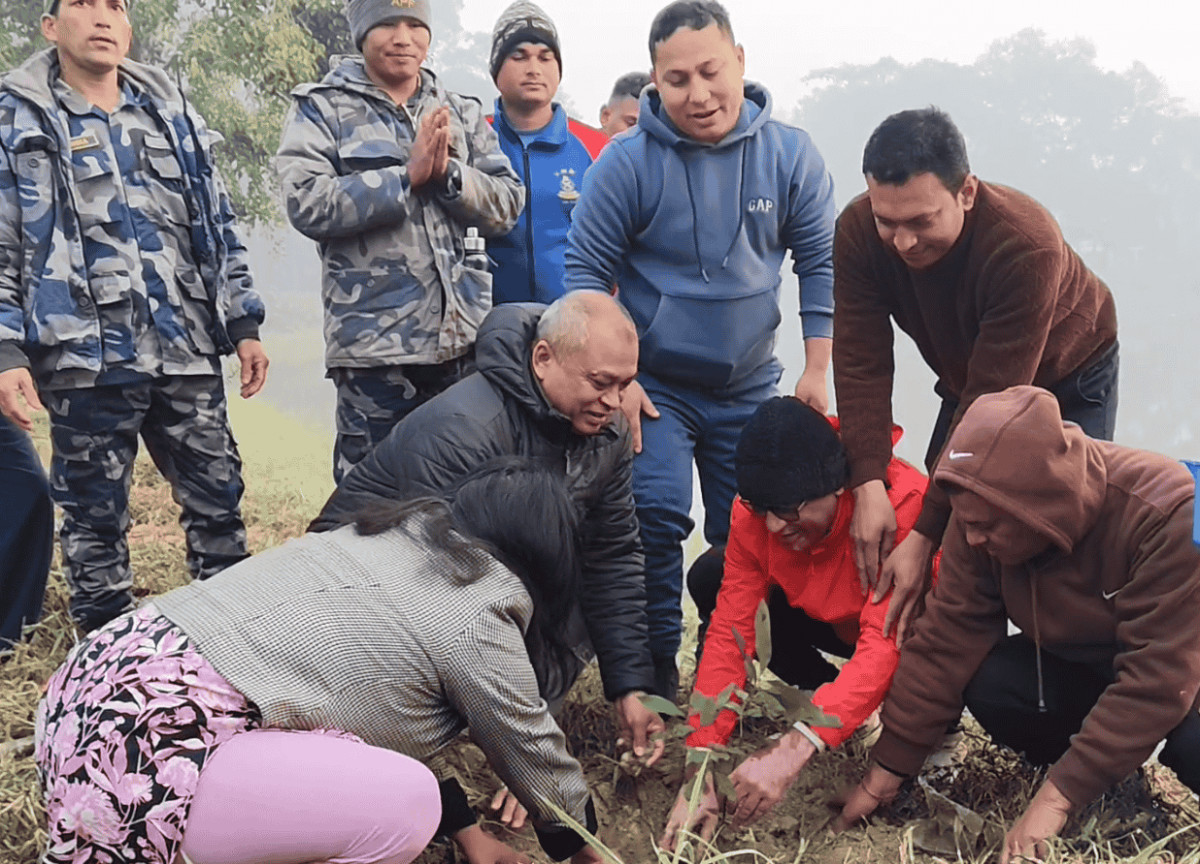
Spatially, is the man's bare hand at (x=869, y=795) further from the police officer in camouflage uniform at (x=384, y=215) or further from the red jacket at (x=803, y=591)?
the police officer in camouflage uniform at (x=384, y=215)

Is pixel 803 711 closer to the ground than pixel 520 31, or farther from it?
closer to the ground

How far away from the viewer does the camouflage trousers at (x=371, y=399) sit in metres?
3.30

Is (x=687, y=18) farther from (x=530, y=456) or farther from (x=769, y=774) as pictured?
(x=769, y=774)

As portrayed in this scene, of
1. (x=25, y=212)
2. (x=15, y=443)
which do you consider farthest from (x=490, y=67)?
(x=15, y=443)

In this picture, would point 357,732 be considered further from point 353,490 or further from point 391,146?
point 391,146

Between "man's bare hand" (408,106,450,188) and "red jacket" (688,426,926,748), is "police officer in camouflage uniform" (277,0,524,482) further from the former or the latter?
"red jacket" (688,426,926,748)

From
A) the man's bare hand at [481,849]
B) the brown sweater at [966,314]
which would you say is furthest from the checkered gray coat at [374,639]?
the brown sweater at [966,314]

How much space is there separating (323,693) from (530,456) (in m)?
0.77

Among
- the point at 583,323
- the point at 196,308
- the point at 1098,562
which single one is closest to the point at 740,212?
the point at 583,323

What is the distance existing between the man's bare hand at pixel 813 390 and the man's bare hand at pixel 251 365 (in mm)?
1711

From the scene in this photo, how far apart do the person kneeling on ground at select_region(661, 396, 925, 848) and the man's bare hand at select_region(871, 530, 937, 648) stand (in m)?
0.03

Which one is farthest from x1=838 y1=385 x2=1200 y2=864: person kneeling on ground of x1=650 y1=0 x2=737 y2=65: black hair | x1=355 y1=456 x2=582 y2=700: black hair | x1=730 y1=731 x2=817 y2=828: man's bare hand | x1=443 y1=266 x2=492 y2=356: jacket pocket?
x1=443 y1=266 x2=492 y2=356: jacket pocket

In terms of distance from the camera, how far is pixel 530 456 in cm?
237

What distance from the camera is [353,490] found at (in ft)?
7.52
